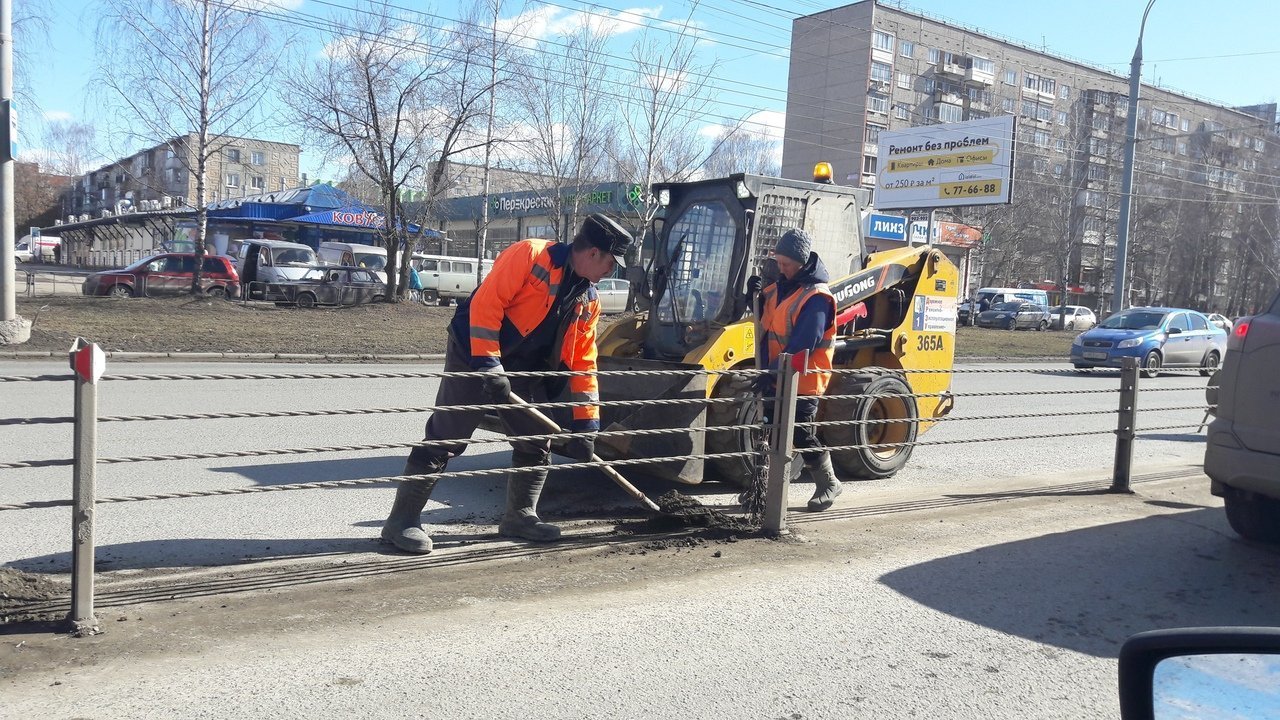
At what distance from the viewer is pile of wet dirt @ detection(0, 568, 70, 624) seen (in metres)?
3.84

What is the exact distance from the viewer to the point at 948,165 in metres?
31.7

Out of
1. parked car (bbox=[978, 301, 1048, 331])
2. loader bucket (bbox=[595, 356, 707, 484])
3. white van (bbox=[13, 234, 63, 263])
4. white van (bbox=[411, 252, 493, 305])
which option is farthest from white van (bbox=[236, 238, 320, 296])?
white van (bbox=[13, 234, 63, 263])

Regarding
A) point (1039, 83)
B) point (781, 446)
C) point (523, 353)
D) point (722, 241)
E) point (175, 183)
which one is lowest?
point (781, 446)

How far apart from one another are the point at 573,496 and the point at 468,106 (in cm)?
2200

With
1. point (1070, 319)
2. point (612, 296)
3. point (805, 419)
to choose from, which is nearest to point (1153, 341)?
point (805, 419)

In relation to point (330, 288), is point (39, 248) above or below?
above

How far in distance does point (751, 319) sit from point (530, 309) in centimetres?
251

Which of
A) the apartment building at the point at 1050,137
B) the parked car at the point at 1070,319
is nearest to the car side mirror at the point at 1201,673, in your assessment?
the parked car at the point at 1070,319

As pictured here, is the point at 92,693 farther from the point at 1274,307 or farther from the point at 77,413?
the point at 1274,307

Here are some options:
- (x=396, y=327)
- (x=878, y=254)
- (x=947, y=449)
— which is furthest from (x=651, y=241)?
(x=396, y=327)

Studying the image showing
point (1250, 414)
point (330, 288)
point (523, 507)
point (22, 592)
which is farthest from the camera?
point (330, 288)

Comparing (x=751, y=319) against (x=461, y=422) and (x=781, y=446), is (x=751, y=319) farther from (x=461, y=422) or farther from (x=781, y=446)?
(x=461, y=422)

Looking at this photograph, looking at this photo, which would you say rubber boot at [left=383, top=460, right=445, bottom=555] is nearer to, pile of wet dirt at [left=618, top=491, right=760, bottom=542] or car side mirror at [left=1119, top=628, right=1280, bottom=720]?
pile of wet dirt at [left=618, top=491, right=760, bottom=542]

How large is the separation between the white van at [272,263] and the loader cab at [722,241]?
74.5 feet
